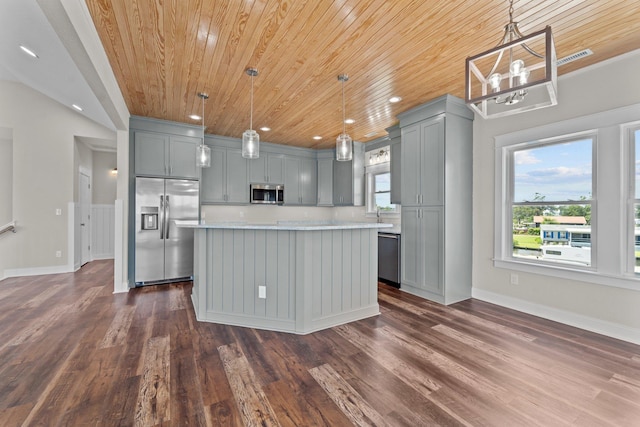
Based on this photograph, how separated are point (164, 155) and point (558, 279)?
5548mm

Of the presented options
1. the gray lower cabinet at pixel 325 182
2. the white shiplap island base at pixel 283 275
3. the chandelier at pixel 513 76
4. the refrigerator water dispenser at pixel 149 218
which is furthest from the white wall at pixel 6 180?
the chandelier at pixel 513 76

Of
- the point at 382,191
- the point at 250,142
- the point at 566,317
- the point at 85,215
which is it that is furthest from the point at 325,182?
the point at 85,215

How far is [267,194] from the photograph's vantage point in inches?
230

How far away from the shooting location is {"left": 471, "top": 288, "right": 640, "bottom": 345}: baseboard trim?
2568mm

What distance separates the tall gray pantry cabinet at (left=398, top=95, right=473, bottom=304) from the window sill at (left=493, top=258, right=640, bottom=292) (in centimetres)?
53

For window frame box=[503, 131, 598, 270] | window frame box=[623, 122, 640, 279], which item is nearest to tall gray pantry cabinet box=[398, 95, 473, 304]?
window frame box=[503, 131, 598, 270]

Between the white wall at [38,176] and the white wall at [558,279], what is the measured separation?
6849 mm

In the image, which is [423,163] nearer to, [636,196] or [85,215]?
[636,196]

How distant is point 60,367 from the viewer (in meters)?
2.10

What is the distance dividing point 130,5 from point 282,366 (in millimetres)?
2827

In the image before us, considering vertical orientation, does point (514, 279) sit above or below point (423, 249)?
below

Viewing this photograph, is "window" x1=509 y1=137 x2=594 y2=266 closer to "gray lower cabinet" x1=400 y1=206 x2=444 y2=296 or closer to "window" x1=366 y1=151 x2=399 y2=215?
"gray lower cabinet" x1=400 y1=206 x2=444 y2=296

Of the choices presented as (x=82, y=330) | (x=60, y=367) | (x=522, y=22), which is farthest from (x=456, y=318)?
(x=82, y=330)

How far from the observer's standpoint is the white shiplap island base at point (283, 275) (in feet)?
8.90
